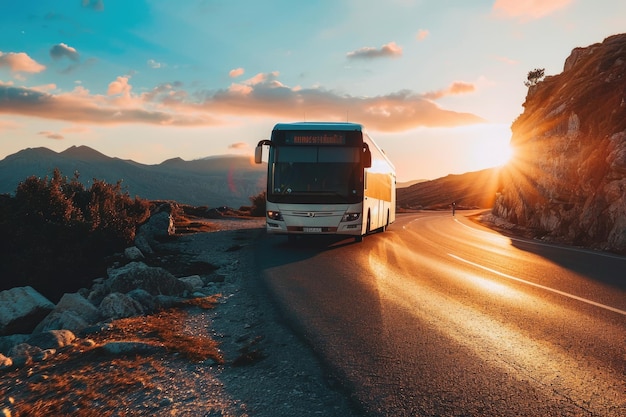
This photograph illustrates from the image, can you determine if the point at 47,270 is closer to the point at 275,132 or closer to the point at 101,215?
the point at 101,215

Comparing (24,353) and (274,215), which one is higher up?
(274,215)

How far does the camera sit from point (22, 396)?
392cm

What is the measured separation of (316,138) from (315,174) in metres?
1.28

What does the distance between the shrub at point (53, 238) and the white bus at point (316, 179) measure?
6001 mm

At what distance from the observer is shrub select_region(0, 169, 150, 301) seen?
13812 mm

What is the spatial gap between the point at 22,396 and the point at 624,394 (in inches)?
206

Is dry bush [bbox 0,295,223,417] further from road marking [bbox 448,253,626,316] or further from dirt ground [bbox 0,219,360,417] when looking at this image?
road marking [bbox 448,253,626,316]

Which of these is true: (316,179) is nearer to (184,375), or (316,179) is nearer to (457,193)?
(184,375)

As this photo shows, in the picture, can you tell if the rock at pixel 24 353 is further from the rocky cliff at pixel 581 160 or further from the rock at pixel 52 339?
the rocky cliff at pixel 581 160

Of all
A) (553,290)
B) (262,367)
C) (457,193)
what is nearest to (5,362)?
(262,367)

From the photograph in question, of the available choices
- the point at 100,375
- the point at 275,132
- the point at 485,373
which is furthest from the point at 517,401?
the point at 275,132

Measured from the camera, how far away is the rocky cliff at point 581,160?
706 inches

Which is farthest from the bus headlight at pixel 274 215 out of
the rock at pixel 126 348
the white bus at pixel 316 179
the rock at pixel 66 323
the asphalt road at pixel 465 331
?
the rock at pixel 126 348

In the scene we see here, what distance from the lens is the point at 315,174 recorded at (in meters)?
15.3
